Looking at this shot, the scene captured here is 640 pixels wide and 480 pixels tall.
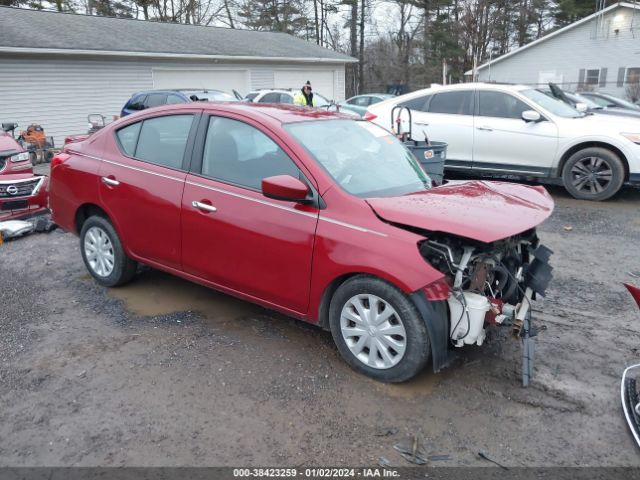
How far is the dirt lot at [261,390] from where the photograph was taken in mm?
2850

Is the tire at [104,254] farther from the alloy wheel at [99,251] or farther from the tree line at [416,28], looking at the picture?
the tree line at [416,28]

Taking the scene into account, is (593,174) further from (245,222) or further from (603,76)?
(603,76)

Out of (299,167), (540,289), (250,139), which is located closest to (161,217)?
(250,139)

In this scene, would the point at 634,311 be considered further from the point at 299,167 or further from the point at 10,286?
the point at 10,286

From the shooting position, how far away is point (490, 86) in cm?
862

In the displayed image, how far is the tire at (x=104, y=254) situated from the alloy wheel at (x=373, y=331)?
226cm

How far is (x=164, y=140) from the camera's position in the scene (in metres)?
4.36

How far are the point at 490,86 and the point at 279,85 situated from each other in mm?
16283

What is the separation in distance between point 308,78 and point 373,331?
75.7ft

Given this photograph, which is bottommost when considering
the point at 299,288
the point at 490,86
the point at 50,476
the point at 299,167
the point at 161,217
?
the point at 50,476

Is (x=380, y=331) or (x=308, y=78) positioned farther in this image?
(x=308, y=78)

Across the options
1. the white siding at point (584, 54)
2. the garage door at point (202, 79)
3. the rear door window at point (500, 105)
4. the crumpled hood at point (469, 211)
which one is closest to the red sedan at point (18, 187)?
the crumpled hood at point (469, 211)

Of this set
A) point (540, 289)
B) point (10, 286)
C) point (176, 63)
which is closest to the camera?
point (540, 289)

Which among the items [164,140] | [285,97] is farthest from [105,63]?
[164,140]
